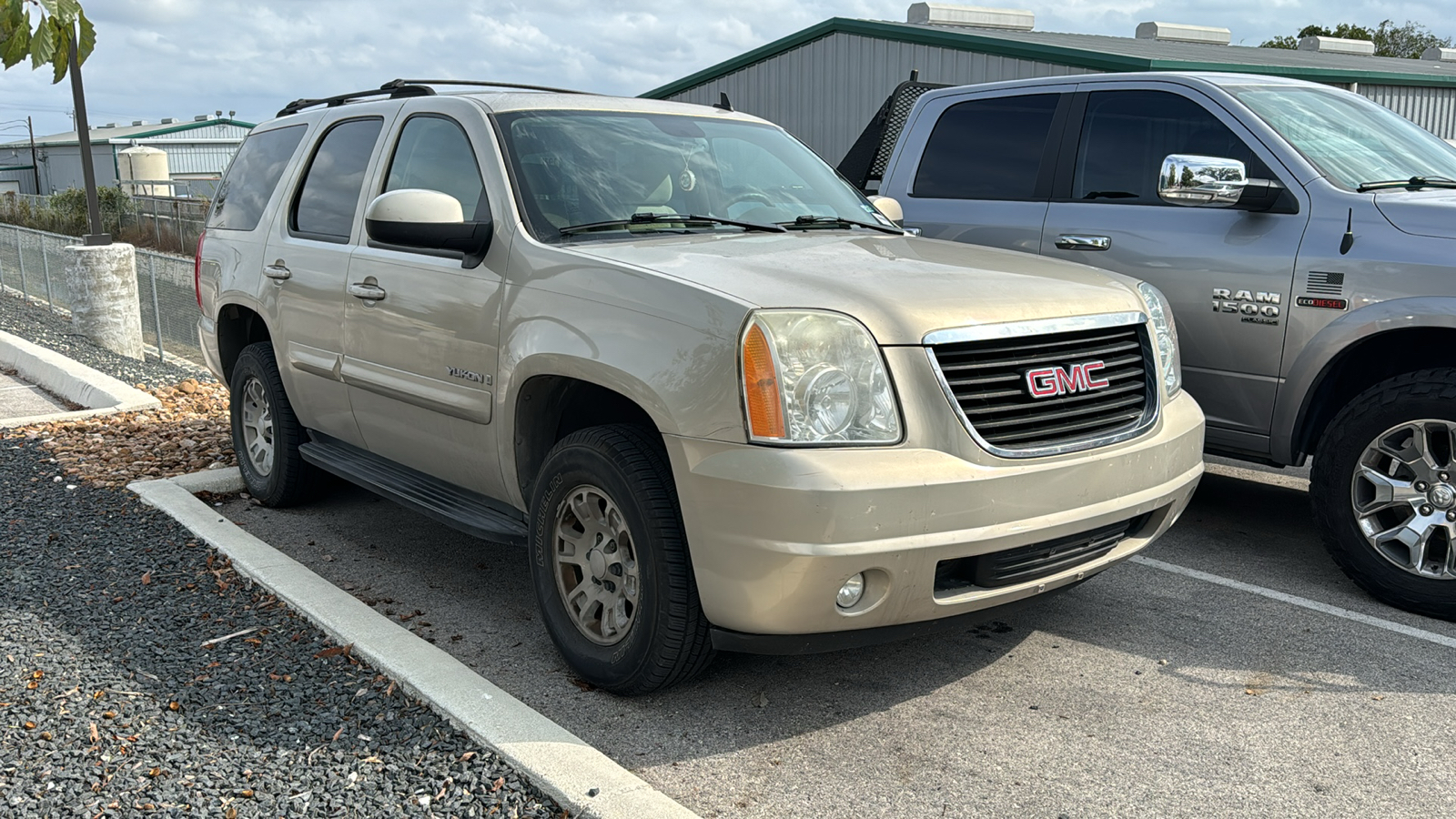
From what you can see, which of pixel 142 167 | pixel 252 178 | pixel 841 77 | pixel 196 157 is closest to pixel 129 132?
pixel 196 157

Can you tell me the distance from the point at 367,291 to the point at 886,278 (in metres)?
2.23

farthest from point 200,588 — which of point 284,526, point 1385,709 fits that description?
point 1385,709

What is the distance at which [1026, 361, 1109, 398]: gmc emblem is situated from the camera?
141 inches

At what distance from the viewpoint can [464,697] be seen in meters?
3.64

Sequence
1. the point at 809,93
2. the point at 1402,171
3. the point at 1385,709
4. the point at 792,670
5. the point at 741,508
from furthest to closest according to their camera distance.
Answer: the point at 809,93 < the point at 1402,171 < the point at 792,670 < the point at 1385,709 < the point at 741,508

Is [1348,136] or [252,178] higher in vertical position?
[1348,136]

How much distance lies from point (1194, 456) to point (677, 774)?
209 centimetres

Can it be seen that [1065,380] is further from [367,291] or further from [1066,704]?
[367,291]

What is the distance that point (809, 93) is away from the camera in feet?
71.1

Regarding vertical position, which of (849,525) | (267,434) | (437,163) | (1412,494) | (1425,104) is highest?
(1425,104)

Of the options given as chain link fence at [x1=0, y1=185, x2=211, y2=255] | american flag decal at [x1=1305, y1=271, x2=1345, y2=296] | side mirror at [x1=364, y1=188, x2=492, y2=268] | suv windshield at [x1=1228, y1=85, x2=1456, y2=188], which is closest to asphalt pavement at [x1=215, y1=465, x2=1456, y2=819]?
american flag decal at [x1=1305, y1=271, x2=1345, y2=296]

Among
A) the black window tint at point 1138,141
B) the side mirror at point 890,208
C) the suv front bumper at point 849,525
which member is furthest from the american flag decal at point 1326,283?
the suv front bumper at point 849,525

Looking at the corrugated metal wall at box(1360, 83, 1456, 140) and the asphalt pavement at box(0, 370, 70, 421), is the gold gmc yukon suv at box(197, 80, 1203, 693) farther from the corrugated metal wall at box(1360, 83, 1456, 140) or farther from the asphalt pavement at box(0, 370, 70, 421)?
the corrugated metal wall at box(1360, 83, 1456, 140)

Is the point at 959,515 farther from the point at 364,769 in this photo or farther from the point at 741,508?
the point at 364,769
